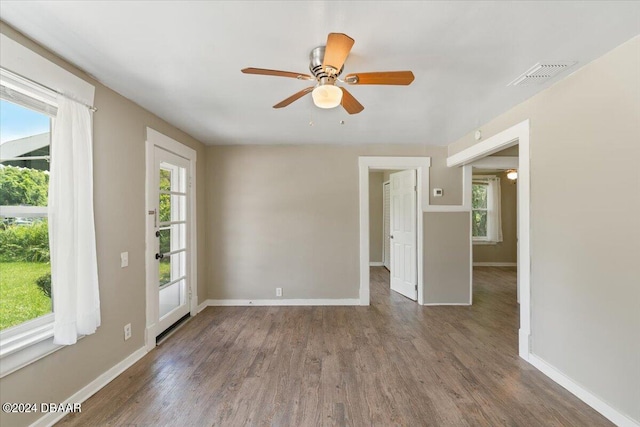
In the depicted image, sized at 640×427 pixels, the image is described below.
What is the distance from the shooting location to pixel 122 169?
2.46 m

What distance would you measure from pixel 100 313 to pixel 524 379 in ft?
11.3

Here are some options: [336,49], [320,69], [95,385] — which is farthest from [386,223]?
[95,385]

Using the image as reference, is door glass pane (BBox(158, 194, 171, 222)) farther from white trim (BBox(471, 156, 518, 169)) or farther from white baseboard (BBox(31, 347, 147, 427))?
white trim (BBox(471, 156, 518, 169))

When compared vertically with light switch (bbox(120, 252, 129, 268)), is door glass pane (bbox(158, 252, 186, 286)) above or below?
below

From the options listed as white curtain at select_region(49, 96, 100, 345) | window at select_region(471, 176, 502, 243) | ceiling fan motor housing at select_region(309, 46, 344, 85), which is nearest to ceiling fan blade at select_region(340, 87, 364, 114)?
ceiling fan motor housing at select_region(309, 46, 344, 85)

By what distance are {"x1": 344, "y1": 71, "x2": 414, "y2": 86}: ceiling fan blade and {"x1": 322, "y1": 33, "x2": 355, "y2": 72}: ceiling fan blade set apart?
111 millimetres

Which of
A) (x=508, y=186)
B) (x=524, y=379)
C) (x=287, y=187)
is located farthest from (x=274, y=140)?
(x=508, y=186)

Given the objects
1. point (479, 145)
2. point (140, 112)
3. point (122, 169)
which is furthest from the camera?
point (479, 145)

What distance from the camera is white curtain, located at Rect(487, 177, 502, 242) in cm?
697

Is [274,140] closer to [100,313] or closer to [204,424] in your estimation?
[100,313]

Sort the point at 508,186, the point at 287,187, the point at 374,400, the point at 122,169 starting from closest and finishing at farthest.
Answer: the point at 374,400 → the point at 122,169 → the point at 287,187 → the point at 508,186

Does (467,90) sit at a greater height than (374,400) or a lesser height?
greater

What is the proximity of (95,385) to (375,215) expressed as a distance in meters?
6.16

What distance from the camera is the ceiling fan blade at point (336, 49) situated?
1.32m
